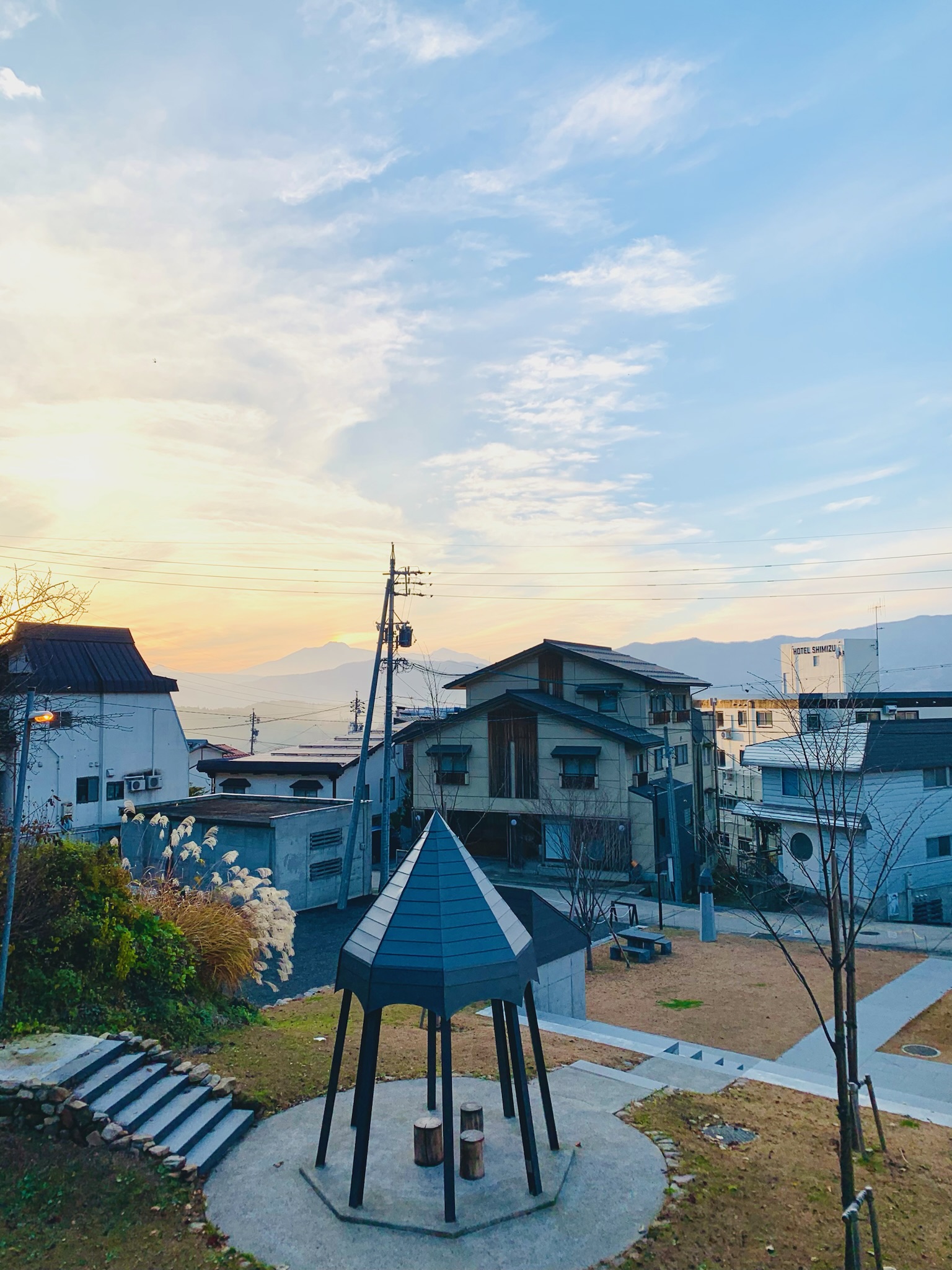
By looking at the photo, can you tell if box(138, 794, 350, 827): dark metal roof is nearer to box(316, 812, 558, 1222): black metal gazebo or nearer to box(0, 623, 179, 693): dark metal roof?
box(0, 623, 179, 693): dark metal roof

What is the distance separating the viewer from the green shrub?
1274 cm

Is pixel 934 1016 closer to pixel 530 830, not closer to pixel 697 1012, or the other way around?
pixel 697 1012

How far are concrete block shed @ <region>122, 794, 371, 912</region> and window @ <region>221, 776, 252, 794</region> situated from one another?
8405 millimetres

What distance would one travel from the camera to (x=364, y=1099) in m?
9.12

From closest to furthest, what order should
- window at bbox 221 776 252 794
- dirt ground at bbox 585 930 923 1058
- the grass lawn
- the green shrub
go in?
the grass lawn
the green shrub
dirt ground at bbox 585 930 923 1058
window at bbox 221 776 252 794

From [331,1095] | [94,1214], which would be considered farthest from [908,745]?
[94,1214]

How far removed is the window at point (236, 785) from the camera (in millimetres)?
41625

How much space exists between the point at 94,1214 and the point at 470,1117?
14.8ft

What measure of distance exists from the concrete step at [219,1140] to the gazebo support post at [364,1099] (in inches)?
73.2

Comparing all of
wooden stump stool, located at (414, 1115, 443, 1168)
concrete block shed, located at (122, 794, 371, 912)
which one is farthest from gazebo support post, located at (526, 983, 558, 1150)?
concrete block shed, located at (122, 794, 371, 912)

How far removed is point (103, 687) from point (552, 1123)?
109 feet

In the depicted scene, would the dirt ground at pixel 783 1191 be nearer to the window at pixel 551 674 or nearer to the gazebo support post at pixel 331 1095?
the gazebo support post at pixel 331 1095

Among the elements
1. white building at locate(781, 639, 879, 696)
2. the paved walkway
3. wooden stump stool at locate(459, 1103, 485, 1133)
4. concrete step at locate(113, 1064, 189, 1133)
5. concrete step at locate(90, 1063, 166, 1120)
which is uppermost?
white building at locate(781, 639, 879, 696)

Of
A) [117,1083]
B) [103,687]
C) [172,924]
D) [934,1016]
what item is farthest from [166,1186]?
[103,687]
